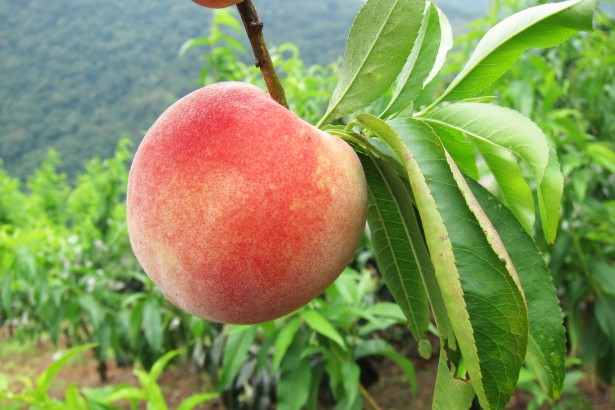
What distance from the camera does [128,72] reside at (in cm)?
1357

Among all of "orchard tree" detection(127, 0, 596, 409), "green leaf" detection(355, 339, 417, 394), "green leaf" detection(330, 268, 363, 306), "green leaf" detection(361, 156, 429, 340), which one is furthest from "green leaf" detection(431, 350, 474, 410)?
"green leaf" detection(355, 339, 417, 394)

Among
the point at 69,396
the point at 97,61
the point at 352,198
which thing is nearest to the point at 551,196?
the point at 352,198

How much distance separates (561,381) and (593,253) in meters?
1.55

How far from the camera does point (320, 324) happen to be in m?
1.18

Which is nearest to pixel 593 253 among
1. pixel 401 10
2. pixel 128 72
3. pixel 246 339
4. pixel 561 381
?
pixel 246 339

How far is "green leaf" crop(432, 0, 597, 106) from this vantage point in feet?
1.30

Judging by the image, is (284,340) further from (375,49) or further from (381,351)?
(375,49)

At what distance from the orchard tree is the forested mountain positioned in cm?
Answer: 1109

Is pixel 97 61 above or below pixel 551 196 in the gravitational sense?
below

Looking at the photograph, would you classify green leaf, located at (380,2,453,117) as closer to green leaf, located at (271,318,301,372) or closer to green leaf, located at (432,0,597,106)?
green leaf, located at (432,0,597,106)

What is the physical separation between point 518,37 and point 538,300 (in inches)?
8.7

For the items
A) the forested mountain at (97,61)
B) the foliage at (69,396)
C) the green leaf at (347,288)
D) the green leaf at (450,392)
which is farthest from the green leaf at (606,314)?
the forested mountain at (97,61)

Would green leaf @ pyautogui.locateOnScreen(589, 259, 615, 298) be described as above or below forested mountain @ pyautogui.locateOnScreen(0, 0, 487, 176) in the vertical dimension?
above

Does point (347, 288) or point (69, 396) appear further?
point (347, 288)
